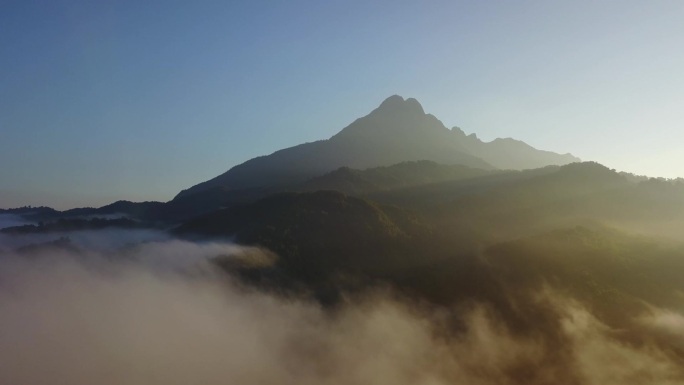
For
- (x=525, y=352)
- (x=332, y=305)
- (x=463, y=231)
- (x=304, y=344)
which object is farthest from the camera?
(x=463, y=231)

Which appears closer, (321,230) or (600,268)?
(600,268)

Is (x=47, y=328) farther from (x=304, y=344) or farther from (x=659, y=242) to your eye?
(x=659, y=242)

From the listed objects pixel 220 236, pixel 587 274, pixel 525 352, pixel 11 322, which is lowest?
pixel 525 352

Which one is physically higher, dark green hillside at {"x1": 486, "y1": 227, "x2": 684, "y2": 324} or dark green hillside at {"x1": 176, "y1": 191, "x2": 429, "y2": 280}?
dark green hillside at {"x1": 176, "y1": 191, "x2": 429, "y2": 280}

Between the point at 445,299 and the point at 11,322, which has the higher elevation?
the point at 11,322

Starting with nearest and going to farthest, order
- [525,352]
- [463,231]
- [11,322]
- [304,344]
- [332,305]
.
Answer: [525,352], [304,344], [332,305], [11,322], [463,231]

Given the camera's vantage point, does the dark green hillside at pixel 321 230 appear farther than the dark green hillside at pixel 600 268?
Yes

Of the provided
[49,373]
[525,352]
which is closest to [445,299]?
[525,352]

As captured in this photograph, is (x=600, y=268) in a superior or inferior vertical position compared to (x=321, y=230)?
inferior

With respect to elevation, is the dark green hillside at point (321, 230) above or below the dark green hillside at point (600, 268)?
above

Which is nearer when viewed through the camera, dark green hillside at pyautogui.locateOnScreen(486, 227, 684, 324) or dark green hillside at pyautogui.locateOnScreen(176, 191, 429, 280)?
dark green hillside at pyautogui.locateOnScreen(486, 227, 684, 324)

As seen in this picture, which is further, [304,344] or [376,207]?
[376,207]
